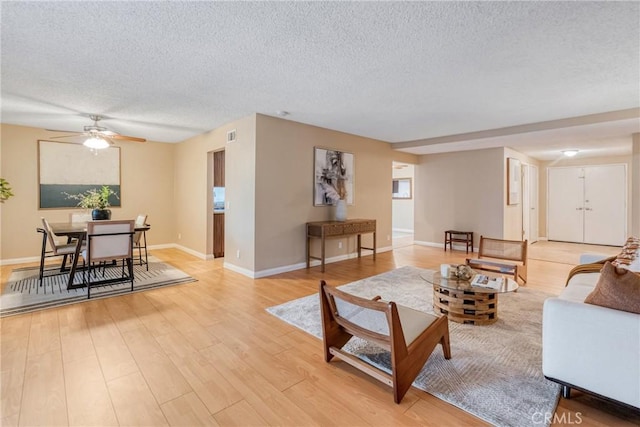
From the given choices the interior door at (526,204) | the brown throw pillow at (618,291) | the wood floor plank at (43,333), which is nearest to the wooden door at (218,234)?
the wood floor plank at (43,333)

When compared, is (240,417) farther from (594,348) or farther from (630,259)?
(630,259)

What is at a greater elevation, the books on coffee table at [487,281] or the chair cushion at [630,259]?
the chair cushion at [630,259]

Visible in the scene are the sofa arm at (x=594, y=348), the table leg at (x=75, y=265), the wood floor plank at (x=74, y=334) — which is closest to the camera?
the sofa arm at (x=594, y=348)

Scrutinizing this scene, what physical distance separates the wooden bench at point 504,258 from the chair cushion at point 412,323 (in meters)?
2.06

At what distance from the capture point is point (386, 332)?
1.85 meters

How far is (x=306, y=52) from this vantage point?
255cm

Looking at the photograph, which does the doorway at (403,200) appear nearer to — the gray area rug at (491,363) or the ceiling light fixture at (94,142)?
the gray area rug at (491,363)

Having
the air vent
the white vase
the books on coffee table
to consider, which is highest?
the air vent

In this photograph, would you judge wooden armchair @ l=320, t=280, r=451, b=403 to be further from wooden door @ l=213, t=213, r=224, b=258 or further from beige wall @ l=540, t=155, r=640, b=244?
beige wall @ l=540, t=155, r=640, b=244

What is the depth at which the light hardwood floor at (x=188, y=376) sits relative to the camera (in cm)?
169

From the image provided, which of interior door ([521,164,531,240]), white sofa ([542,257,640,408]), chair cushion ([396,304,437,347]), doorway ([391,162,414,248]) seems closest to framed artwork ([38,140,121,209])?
chair cushion ([396,304,437,347])

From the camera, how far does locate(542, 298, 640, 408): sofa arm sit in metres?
1.54

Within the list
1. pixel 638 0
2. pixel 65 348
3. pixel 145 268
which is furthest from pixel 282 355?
pixel 145 268

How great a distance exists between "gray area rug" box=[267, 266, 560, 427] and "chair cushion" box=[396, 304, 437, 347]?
1.10 feet
